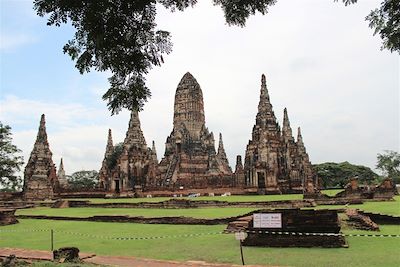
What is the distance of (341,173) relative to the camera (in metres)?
57.0

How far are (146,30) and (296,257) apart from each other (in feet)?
16.6

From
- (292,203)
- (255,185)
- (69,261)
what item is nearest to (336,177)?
(255,185)

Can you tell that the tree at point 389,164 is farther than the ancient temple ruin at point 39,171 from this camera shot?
Yes

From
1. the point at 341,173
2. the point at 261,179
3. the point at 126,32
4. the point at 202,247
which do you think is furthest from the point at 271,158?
the point at 341,173

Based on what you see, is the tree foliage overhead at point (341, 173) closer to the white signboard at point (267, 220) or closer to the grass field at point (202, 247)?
the grass field at point (202, 247)

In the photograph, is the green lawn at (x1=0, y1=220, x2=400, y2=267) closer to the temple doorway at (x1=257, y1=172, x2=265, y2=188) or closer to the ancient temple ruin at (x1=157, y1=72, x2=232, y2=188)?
the temple doorway at (x1=257, y1=172, x2=265, y2=188)

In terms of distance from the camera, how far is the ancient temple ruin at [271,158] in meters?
29.5

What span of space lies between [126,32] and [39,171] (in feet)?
90.8

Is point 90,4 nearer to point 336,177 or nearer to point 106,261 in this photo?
point 106,261

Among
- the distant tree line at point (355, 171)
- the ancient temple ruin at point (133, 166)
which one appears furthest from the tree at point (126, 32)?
the distant tree line at point (355, 171)

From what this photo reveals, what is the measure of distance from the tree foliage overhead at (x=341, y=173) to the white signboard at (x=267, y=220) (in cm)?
4755

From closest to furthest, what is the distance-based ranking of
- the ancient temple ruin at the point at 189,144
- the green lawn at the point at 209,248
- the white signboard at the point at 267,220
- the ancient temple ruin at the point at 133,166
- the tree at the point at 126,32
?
the tree at the point at 126,32 < the green lawn at the point at 209,248 < the white signboard at the point at 267,220 < the ancient temple ruin at the point at 133,166 < the ancient temple ruin at the point at 189,144

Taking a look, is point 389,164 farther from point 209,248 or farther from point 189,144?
point 209,248

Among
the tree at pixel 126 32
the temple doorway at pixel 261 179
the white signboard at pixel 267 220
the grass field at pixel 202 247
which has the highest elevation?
the tree at pixel 126 32
